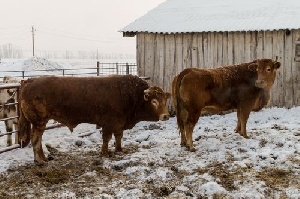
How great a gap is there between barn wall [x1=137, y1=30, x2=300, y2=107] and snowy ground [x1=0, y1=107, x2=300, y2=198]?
2.59 meters

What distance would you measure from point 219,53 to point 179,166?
6.29 meters

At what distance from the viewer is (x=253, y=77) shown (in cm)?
827

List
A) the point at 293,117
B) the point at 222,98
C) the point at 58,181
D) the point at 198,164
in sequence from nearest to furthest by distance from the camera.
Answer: the point at 58,181 → the point at 198,164 → the point at 222,98 → the point at 293,117

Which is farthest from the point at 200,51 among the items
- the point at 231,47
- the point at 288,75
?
the point at 288,75

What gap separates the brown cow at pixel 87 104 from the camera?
6.76 metres

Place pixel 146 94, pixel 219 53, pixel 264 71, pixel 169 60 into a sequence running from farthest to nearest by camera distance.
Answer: pixel 169 60 → pixel 219 53 → pixel 264 71 → pixel 146 94

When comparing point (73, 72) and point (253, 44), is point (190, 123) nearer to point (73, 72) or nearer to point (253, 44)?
point (253, 44)

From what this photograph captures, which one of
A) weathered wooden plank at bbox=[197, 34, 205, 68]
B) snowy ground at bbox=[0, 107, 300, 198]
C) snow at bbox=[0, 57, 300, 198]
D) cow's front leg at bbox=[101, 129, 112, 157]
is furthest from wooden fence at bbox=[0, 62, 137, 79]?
cow's front leg at bbox=[101, 129, 112, 157]

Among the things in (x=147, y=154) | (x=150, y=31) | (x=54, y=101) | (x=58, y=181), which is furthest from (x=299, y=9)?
(x=58, y=181)

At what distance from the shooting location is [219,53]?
1205cm

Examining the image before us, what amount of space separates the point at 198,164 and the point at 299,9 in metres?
7.80

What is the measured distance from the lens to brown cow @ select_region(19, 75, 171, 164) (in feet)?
22.2

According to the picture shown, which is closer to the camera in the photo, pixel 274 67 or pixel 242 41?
pixel 274 67

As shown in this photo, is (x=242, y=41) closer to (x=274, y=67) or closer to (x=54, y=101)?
(x=274, y=67)
